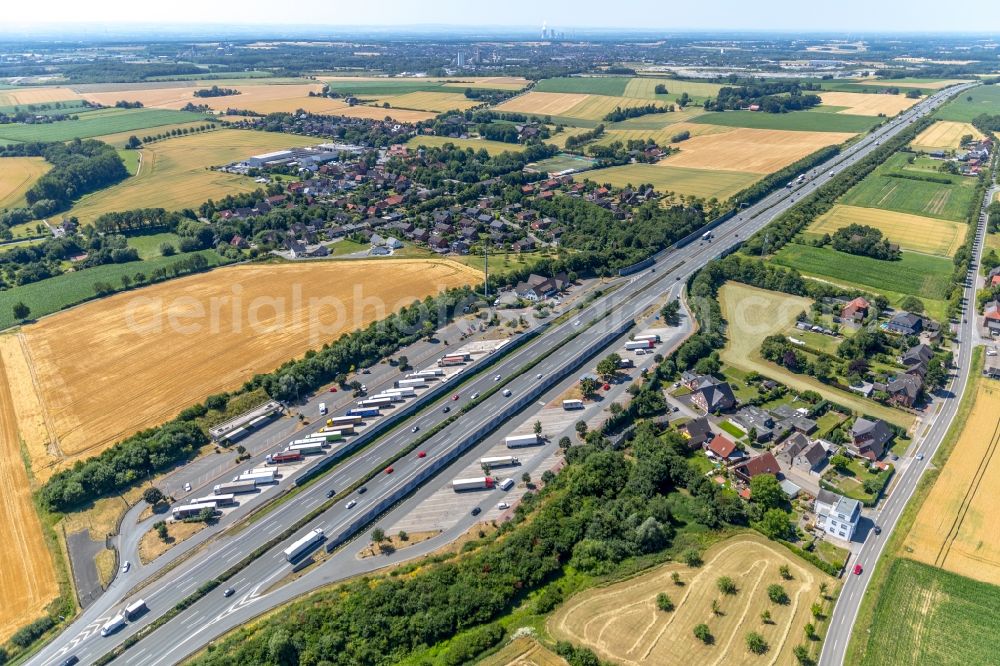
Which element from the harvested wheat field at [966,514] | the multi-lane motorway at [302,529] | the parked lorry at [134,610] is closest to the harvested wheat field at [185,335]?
the multi-lane motorway at [302,529]

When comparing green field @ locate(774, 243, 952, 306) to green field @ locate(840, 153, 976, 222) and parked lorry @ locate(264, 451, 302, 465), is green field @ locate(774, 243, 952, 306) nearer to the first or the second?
green field @ locate(840, 153, 976, 222)

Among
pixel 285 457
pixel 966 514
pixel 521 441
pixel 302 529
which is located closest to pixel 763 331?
pixel 966 514

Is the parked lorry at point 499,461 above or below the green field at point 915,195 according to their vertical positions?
below

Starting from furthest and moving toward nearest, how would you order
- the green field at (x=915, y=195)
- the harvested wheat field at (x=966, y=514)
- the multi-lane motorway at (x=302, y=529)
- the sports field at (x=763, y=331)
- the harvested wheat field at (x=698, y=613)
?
the green field at (x=915, y=195)
the sports field at (x=763, y=331)
the harvested wheat field at (x=966, y=514)
the multi-lane motorway at (x=302, y=529)
the harvested wheat field at (x=698, y=613)

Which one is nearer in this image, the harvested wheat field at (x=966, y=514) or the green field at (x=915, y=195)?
the harvested wheat field at (x=966, y=514)

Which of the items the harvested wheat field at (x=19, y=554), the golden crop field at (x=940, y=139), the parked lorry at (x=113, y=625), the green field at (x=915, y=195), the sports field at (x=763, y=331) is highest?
the golden crop field at (x=940, y=139)

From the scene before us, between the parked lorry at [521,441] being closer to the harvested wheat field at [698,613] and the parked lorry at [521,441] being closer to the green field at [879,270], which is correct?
the harvested wheat field at [698,613]

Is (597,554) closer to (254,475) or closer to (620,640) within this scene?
(620,640)
